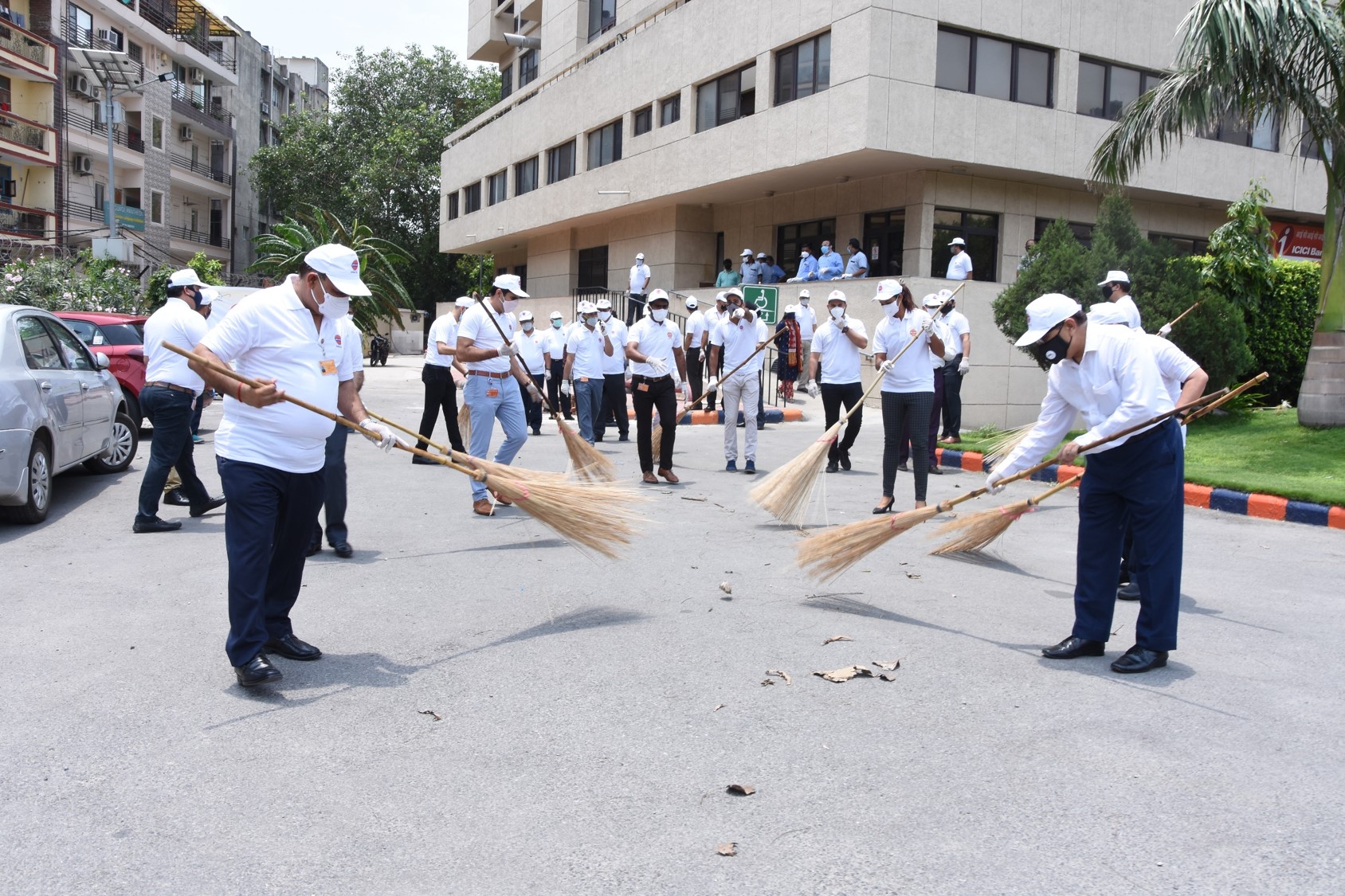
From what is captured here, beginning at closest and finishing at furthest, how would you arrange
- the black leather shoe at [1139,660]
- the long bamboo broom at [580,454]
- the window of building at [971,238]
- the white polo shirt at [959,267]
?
the black leather shoe at [1139,660], the long bamboo broom at [580,454], the white polo shirt at [959,267], the window of building at [971,238]

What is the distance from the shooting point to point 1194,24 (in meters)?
12.6

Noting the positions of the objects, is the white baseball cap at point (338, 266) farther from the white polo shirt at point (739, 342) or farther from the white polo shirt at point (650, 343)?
the white polo shirt at point (739, 342)

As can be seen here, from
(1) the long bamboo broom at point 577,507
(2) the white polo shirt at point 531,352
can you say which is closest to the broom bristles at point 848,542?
(1) the long bamboo broom at point 577,507

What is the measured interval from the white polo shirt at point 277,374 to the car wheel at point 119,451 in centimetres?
705

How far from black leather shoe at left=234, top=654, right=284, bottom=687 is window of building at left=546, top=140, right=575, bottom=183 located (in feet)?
95.7

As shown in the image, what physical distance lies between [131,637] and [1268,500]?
9.35 metres

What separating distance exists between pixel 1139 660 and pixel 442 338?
323 inches

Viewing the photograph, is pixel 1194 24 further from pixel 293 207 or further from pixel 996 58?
pixel 293 207

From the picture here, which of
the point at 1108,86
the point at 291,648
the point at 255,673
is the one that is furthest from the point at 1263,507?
the point at 1108,86

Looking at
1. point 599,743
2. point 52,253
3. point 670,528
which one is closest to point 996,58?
point 670,528

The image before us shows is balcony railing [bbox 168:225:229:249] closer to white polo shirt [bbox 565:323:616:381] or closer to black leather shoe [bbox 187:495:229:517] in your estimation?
white polo shirt [bbox 565:323:616:381]

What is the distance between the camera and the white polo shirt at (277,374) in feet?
15.5

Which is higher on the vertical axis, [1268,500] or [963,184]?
[963,184]

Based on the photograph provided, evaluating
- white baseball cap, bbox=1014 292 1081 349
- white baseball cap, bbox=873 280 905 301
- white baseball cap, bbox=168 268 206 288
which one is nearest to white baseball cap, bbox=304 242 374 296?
white baseball cap, bbox=1014 292 1081 349
